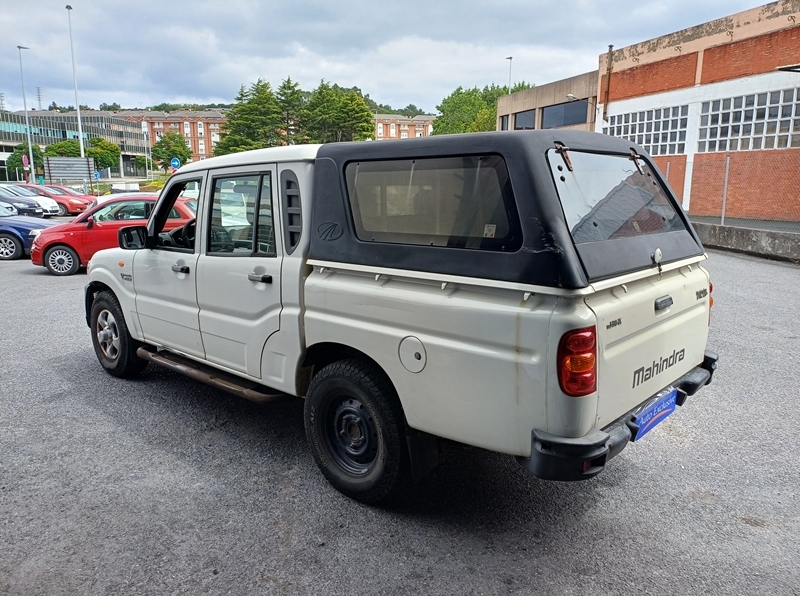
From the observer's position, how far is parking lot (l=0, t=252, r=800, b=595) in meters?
2.80

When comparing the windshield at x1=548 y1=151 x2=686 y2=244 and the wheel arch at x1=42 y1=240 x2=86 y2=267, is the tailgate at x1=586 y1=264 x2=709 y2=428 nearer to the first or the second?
the windshield at x1=548 y1=151 x2=686 y2=244

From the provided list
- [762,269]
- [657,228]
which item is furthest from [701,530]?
[762,269]

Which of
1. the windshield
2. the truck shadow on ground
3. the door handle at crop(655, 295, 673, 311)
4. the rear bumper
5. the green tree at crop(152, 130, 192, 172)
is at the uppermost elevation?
the green tree at crop(152, 130, 192, 172)

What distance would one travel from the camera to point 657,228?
3551 mm

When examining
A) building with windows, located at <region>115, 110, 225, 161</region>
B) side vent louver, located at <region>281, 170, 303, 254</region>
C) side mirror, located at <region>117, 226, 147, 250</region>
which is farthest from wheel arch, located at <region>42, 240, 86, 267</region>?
building with windows, located at <region>115, 110, 225, 161</region>

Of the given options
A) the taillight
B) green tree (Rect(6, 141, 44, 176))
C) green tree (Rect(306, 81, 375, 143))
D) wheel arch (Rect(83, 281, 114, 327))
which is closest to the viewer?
the taillight

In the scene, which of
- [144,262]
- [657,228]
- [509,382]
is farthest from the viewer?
[144,262]

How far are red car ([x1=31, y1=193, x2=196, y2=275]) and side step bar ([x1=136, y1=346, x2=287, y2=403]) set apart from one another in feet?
27.5

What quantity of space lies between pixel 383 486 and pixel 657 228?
224 centimetres

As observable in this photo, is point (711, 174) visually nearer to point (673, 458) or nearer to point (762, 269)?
point (762, 269)

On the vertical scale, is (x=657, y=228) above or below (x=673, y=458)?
above

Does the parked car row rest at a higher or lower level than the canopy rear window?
lower

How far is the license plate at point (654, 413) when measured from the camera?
300 cm

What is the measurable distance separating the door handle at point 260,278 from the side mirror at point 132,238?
1.63 m
